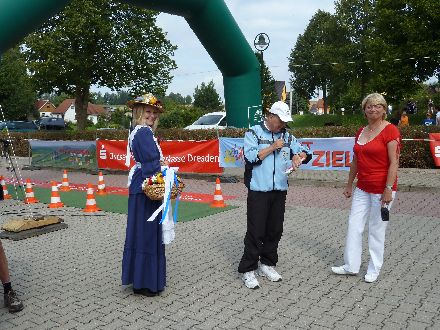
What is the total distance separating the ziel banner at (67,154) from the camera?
1586 centimetres

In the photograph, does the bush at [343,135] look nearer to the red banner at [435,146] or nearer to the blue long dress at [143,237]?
the red banner at [435,146]

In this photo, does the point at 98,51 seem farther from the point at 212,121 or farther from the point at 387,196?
the point at 387,196

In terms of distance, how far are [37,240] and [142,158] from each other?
358 centimetres

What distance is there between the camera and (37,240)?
712cm

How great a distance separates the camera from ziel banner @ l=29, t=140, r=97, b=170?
15.9 m

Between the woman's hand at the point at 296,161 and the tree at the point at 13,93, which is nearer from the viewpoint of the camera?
the woman's hand at the point at 296,161

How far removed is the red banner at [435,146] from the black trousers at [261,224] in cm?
1008

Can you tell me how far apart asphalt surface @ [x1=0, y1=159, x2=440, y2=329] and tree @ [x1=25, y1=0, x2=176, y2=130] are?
1926 cm

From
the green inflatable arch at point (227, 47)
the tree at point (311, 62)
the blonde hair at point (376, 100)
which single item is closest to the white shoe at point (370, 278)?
the blonde hair at point (376, 100)

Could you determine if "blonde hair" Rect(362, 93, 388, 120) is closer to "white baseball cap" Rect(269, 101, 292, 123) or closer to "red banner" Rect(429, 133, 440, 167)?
"white baseball cap" Rect(269, 101, 292, 123)

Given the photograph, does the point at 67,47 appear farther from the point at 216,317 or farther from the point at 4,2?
the point at 216,317

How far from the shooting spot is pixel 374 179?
4844 millimetres

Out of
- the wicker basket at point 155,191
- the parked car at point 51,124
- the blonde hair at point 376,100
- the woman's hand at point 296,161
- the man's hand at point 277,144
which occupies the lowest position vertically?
the wicker basket at point 155,191

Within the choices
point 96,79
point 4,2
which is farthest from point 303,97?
point 4,2
